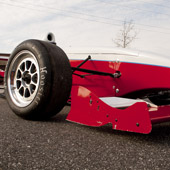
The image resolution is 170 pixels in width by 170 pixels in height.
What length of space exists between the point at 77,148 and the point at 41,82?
1.07 metres

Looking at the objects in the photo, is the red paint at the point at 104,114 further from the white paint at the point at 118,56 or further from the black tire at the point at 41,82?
the white paint at the point at 118,56

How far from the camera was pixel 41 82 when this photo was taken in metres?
2.66

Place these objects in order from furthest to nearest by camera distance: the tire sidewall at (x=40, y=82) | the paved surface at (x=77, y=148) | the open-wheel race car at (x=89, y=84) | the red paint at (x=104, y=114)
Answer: the tire sidewall at (x=40, y=82)
the open-wheel race car at (x=89, y=84)
the red paint at (x=104, y=114)
the paved surface at (x=77, y=148)

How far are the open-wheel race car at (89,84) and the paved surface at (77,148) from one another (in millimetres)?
175

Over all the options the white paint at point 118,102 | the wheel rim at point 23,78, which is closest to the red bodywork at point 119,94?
the white paint at point 118,102

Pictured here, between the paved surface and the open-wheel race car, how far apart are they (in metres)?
0.17

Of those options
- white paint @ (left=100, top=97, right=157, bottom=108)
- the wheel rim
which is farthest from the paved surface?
the wheel rim

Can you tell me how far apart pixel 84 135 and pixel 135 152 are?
60 cm

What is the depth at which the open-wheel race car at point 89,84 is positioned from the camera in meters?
2.33

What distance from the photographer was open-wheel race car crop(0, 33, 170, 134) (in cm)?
233

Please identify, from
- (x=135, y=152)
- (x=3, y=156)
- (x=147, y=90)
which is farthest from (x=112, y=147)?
(x=147, y=90)

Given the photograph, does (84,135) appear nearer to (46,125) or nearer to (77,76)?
(46,125)

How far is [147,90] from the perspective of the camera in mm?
2928

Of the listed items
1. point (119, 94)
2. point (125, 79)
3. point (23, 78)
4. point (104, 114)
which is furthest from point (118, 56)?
point (23, 78)
